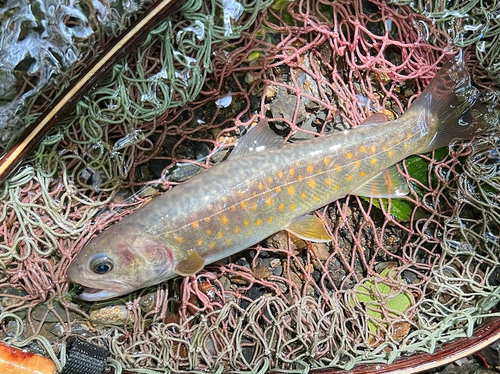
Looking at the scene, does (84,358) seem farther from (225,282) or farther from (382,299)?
(382,299)

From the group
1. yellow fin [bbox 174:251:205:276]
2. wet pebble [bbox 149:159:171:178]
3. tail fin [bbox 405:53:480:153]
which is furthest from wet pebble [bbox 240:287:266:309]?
tail fin [bbox 405:53:480:153]

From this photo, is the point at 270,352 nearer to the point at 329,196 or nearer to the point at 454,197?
the point at 329,196

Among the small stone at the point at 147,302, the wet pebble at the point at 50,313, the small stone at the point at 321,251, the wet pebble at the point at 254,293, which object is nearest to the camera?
the wet pebble at the point at 50,313

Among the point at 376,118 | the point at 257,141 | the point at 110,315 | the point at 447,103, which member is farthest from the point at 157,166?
the point at 447,103

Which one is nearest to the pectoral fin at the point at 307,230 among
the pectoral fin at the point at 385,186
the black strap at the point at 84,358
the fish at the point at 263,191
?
the fish at the point at 263,191

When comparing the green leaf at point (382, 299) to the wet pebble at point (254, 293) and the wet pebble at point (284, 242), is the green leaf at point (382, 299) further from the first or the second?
the wet pebble at point (254, 293)

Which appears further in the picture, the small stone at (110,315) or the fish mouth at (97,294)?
the small stone at (110,315)

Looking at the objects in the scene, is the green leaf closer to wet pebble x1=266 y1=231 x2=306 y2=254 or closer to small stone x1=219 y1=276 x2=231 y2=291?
wet pebble x1=266 y1=231 x2=306 y2=254
